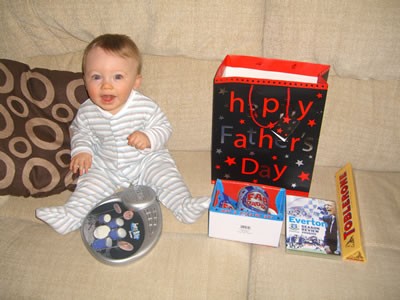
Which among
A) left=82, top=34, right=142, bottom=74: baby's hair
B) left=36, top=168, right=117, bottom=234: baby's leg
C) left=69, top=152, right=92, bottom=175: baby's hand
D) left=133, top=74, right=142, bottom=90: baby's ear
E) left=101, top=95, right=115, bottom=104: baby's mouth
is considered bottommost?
left=36, top=168, right=117, bottom=234: baby's leg

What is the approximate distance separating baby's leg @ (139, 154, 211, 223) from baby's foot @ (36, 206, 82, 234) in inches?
10.9

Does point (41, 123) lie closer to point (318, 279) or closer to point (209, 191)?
point (209, 191)

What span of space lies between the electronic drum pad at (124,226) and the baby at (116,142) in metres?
0.06

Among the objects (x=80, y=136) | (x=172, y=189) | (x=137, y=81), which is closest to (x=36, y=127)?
(x=80, y=136)

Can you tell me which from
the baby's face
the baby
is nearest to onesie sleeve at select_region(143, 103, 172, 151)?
the baby

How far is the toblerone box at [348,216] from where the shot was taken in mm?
976

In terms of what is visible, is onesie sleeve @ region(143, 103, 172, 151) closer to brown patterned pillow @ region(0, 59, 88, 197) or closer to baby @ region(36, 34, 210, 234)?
baby @ region(36, 34, 210, 234)

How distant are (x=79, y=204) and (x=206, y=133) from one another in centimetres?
52

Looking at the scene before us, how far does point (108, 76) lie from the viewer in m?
1.05

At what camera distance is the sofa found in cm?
95

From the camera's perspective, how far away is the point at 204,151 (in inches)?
54.1

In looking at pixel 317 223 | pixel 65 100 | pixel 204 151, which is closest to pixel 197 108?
pixel 204 151

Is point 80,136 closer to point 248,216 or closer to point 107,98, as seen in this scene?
point 107,98

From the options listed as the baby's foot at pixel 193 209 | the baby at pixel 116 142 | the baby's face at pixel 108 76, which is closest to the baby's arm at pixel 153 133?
the baby at pixel 116 142
